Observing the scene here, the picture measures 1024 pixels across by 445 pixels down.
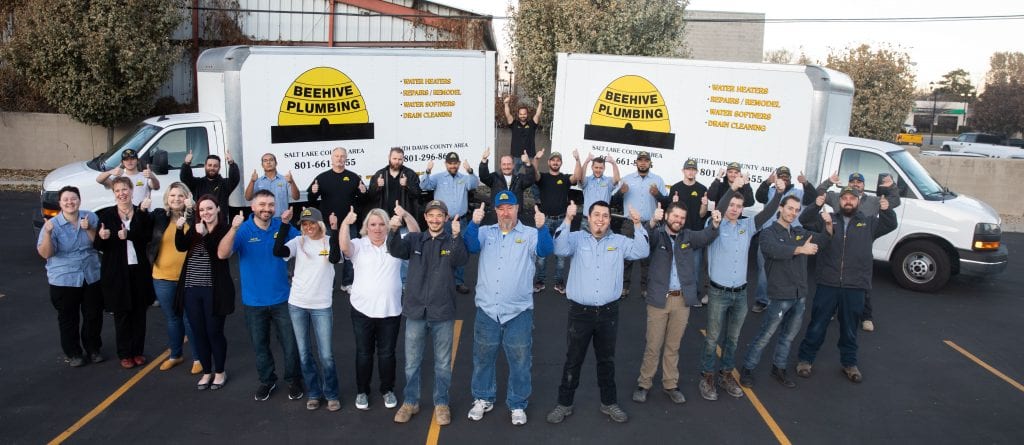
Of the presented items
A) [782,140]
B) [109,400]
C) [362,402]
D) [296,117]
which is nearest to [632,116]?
[782,140]

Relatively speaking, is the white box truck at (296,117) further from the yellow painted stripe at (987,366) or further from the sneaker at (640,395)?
the yellow painted stripe at (987,366)

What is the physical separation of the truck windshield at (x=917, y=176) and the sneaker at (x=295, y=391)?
8786 mm

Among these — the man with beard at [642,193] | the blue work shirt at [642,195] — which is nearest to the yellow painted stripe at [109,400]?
the man with beard at [642,193]

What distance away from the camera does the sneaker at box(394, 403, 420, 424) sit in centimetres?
606

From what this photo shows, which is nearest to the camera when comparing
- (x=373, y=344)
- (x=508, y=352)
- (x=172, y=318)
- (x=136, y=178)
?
(x=508, y=352)

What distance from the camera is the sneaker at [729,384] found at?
6.80m

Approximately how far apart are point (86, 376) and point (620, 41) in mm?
14544

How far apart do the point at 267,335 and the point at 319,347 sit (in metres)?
0.49

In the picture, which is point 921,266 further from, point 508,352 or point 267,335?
point 267,335

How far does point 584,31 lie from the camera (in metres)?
18.3

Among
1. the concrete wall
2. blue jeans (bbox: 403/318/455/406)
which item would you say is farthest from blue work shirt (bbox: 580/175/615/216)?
the concrete wall

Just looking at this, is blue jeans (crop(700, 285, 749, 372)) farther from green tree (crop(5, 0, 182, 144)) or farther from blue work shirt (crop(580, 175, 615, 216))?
green tree (crop(5, 0, 182, 144))

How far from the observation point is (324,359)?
611 cm

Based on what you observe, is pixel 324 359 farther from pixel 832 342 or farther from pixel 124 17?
pixel 124 17
